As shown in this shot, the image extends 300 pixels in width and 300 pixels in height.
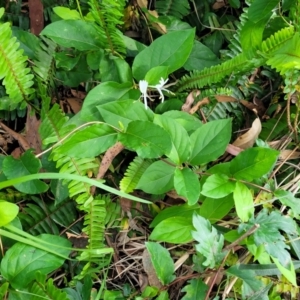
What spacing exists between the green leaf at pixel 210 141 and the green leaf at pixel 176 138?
38 mm

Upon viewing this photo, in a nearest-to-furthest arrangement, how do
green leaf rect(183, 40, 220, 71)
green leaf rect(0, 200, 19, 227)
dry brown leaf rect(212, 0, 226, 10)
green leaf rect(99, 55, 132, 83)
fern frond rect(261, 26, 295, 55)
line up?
green leaf rect(0, 200, 19, 227), fern frond rect(261, 26, 295, 55), green leaf rect(99, 55, 132, 83), green leaf rect(183, 40, 220, 71), dry brown leaf rect(212, 0, 226, 10)

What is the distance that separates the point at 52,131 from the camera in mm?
1035

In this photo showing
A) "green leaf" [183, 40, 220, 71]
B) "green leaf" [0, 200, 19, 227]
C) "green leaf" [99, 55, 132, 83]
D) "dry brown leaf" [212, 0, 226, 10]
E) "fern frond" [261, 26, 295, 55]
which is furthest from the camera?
"dry brown leaf" [212, 0, 226, 10]

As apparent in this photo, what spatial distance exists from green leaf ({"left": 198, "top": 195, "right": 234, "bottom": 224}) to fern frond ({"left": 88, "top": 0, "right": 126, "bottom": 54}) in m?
0.45

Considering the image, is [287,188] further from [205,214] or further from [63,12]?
[63,12]

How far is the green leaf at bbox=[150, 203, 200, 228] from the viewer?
1.04m

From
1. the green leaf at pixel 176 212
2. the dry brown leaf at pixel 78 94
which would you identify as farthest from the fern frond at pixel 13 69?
the green leaf at pixel 176 212

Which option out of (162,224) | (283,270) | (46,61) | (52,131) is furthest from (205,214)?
(46,61)

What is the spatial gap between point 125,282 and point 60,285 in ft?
0.56

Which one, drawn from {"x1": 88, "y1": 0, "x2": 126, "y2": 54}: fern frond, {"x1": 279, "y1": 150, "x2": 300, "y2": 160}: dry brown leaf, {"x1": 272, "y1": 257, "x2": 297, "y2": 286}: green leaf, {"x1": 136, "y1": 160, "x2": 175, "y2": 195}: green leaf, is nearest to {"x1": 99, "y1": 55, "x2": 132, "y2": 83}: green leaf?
{"x1": 88, "y1": 0, "x2": 126, "y2": 54}: fern frond

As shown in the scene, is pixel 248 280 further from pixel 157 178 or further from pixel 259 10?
pixel 259 10

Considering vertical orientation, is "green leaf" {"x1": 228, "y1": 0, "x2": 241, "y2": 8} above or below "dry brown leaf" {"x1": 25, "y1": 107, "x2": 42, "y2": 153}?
above

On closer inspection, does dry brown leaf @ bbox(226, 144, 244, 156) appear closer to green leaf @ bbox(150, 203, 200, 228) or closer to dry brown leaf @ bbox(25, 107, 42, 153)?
green leaf @ bbox(150, 203, 200, 228)

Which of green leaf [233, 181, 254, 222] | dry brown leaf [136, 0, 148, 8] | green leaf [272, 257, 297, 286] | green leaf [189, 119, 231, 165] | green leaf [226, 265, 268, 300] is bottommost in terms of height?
green leaf [226, 265, 268, 300]
